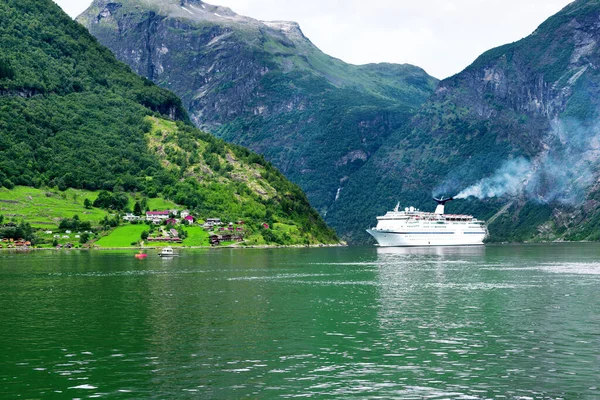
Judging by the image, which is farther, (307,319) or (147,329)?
(307,319)

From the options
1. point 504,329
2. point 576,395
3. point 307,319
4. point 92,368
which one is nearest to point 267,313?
point 307,319

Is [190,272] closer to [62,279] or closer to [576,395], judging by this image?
[62,279]

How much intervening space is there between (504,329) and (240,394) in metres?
37.7

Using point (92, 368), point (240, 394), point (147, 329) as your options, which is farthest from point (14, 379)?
point (147, 329)

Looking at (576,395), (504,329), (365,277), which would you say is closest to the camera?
(576,395)

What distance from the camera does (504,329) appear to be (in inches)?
3150

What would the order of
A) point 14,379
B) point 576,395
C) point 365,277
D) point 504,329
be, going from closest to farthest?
1. point 576,395
2. point 14,379
3. point 504,329
4. point 365,277

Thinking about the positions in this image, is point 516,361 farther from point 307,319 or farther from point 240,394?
point 307,319

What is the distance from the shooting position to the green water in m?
55.2

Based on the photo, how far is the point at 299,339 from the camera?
244ft

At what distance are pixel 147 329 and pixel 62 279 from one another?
6649 cm

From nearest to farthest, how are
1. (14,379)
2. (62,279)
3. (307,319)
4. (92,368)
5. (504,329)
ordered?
(14,379) → (92,368) → (504,329) → (307,319) → (62,279)

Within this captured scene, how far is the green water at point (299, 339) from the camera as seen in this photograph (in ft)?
181

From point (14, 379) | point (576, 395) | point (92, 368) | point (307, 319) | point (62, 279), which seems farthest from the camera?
point (62, 279)
